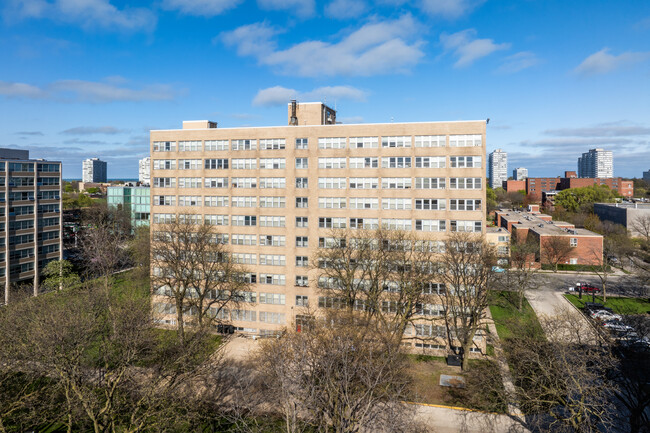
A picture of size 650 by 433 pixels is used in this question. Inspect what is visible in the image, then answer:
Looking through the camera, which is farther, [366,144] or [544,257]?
[544,257]

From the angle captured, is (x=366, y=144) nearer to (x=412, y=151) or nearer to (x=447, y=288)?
(x=412, y=151)

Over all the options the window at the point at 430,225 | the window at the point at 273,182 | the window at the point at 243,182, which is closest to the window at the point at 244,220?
the window at the point at 243,182

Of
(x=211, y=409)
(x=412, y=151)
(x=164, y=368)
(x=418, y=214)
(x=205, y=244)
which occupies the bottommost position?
(x=211, y=409)

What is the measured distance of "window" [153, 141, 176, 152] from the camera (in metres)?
53.8

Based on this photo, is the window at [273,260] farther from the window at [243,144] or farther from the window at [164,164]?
the window at [164,164]

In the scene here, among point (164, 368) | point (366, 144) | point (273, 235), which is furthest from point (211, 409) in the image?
point (366, 144)

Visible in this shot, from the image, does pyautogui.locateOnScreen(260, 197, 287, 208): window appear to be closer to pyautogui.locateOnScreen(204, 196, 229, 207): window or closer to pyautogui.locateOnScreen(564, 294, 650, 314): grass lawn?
pyautogui.locateOnScreen(204, 196, 229, 207): window

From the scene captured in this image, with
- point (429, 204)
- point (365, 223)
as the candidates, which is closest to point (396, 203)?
point (429, 204)

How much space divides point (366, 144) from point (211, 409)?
33.1 meters

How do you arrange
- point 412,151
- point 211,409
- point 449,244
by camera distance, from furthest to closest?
1. point 412,151
2. point 449,244
3. point 211,409

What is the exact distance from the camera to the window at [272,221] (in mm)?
50000

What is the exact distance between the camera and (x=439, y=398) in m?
33.5

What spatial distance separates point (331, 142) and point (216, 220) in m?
19.2

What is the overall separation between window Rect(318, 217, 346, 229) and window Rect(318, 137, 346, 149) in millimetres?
9194
